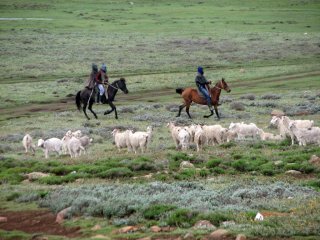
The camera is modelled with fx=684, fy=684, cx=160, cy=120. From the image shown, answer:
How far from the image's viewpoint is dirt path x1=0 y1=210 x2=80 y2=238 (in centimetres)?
1547

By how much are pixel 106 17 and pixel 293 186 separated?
3897 inches

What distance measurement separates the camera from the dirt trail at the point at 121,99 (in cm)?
4331

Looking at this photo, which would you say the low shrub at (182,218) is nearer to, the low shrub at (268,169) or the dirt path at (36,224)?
the dirt path at (36,224)

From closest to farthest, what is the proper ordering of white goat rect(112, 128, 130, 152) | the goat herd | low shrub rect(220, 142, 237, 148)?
the goat herd, low shrub rect(220, 142, 237, 148), white goat rect(112, 128, 130, 152)

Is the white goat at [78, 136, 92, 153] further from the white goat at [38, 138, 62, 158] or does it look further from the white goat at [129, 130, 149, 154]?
the white goat at [129, 130, 149, 154]

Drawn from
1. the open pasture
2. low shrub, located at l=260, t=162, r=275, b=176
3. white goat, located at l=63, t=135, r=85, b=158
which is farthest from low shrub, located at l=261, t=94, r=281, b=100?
low shrub, located at l=260, t=162, r=275, b=176

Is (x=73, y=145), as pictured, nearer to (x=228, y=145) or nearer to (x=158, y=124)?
(x=228, y=145)

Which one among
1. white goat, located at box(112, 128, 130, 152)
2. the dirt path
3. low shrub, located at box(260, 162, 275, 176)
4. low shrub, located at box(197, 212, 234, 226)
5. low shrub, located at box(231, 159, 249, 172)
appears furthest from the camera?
white goat, located at box(112, 128, 130, 152)

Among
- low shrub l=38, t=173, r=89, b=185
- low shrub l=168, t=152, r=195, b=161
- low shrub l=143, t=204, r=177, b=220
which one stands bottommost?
low shrub l=38, t=173, r=89, b=185

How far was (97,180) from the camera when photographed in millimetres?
20703

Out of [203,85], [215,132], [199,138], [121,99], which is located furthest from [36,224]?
[121,99]

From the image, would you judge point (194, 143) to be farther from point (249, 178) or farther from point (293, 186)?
point (293, 186)

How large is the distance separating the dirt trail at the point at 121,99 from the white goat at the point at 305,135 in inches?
805

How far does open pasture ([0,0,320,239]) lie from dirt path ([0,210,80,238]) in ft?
0.16
